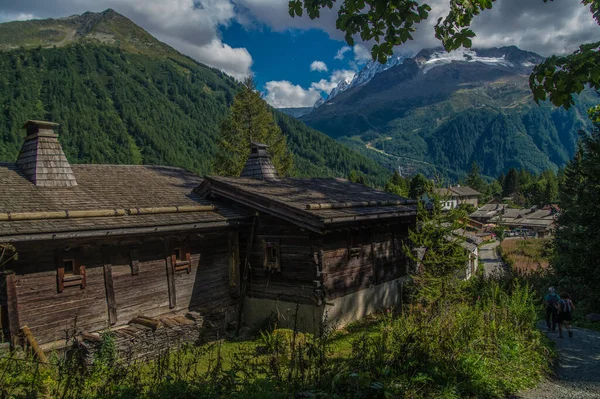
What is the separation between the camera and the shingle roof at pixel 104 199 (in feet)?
34.2

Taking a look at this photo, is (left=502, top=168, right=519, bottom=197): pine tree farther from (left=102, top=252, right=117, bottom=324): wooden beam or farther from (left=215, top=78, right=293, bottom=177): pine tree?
(left=102, top=252, right=117, bottom=324): wooden beam

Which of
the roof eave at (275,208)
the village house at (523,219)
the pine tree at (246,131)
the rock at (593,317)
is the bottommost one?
the village house at (523,219)

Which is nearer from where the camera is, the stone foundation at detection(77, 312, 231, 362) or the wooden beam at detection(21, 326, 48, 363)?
the wooden beam at detection(21, 326, 48, 363)

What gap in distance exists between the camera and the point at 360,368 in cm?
634

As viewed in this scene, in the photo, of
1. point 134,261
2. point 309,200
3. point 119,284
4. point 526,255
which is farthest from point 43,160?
point 526,255

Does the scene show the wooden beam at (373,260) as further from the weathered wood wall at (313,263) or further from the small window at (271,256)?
the small window at (271,256)

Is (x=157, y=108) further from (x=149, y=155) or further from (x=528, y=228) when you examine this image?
(x=528, y=228)

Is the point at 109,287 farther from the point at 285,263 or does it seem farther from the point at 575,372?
the point at 575,372

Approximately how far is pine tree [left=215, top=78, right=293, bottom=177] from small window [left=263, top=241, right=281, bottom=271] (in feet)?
65.0

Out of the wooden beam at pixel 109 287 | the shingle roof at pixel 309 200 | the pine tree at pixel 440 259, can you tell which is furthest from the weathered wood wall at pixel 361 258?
the wooden beam at pixel 109 287

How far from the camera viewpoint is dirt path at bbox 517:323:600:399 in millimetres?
7625

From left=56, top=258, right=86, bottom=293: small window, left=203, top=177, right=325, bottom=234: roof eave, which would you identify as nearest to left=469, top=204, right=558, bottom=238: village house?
left=203, top=177, right=325, bottom=234: roof eave

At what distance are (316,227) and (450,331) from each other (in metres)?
5.59

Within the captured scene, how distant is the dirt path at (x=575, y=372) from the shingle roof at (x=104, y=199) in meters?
9.54
